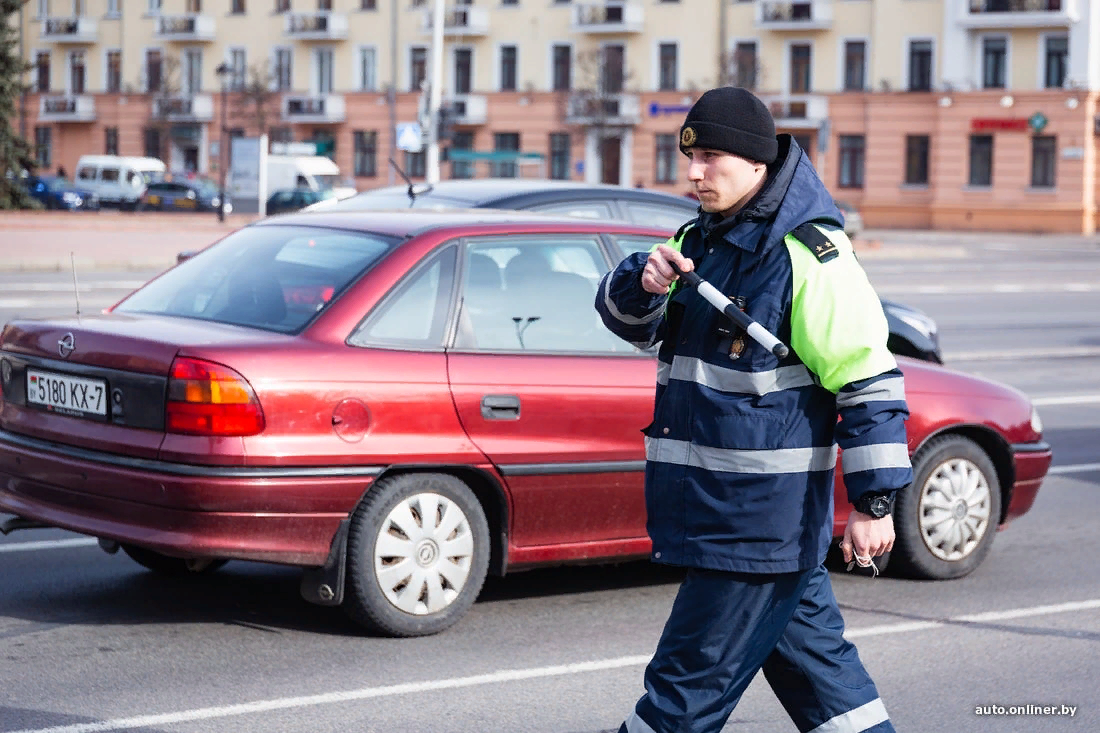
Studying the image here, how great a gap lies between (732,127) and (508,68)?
6488cm

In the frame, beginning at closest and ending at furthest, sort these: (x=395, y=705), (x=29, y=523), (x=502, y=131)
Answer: (x=395, y=705) < (x=29, y=523) < (x=502, y=131)

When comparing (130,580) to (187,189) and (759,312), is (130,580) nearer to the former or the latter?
(759,312)

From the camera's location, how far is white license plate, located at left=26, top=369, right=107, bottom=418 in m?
5.85

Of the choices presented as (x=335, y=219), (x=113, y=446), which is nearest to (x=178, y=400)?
(x=113, y=446)

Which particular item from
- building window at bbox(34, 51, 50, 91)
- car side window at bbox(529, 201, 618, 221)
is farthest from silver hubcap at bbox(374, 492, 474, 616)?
building window at bbox(34, 51, 50, 91)

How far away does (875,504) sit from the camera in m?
3.60

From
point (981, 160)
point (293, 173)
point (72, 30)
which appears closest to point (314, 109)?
point (293, 173)

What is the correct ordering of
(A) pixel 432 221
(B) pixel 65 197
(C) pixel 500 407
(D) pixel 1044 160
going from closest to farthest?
(C) pixel 500 407
(A) pixel 432 221
(D) pixel 1044 160
(B) pixel 65 197

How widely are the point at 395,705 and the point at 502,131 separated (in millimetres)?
63515

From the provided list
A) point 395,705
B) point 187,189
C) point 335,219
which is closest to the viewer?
point 395,705

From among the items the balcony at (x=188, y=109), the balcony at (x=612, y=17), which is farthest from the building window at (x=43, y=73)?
the balcony at (x=612, y=17)

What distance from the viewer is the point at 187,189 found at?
60.0m

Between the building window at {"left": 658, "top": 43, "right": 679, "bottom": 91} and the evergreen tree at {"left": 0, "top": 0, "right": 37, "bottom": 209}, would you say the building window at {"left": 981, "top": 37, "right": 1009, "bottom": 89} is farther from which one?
the evergreen tree at {"left": 0, "top": 0, "right": 37, "bottom": 209}

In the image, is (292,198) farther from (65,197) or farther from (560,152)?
(560,152)
